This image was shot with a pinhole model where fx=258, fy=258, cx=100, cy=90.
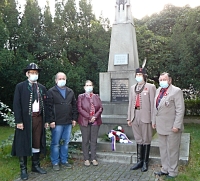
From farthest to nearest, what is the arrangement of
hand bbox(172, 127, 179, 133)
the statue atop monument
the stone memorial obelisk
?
the statue atop monument < the stone memorial obelisk < hand bbox(172, 127, 179, 133)

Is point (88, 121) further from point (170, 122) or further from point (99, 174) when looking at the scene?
point (170, 122)

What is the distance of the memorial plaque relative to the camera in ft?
23.8

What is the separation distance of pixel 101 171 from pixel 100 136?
6.00ft

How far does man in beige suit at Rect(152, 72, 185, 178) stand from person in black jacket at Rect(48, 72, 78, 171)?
5.67 feet

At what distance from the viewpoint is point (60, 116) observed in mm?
5082

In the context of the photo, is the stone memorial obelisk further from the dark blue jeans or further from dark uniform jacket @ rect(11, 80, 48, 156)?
dark uniform jacket @ rect(11, 80, 48, 156)

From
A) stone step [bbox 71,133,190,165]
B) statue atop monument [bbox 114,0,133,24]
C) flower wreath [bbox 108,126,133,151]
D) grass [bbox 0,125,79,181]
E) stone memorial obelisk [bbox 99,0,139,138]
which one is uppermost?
statue atop monument [bbox 114,0,133,24]

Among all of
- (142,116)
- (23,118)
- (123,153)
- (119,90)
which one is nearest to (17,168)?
(23,118)

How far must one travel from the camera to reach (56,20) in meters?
12.8

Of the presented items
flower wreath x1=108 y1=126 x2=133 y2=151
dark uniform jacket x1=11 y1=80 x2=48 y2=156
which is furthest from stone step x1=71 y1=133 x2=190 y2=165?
dark uniform jacket x1=11 y1=80 x2=48 y2=156

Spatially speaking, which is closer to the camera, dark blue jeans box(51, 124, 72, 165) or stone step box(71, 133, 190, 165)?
dark blue jeans box(51, 124, 72, 165)

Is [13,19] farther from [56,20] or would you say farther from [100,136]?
[100,136]

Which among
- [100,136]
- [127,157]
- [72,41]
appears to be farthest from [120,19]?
[72,41]

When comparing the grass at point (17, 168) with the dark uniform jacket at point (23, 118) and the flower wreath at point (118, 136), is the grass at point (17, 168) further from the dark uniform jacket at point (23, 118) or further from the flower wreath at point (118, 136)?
the flower wreath at point (118, 136)
